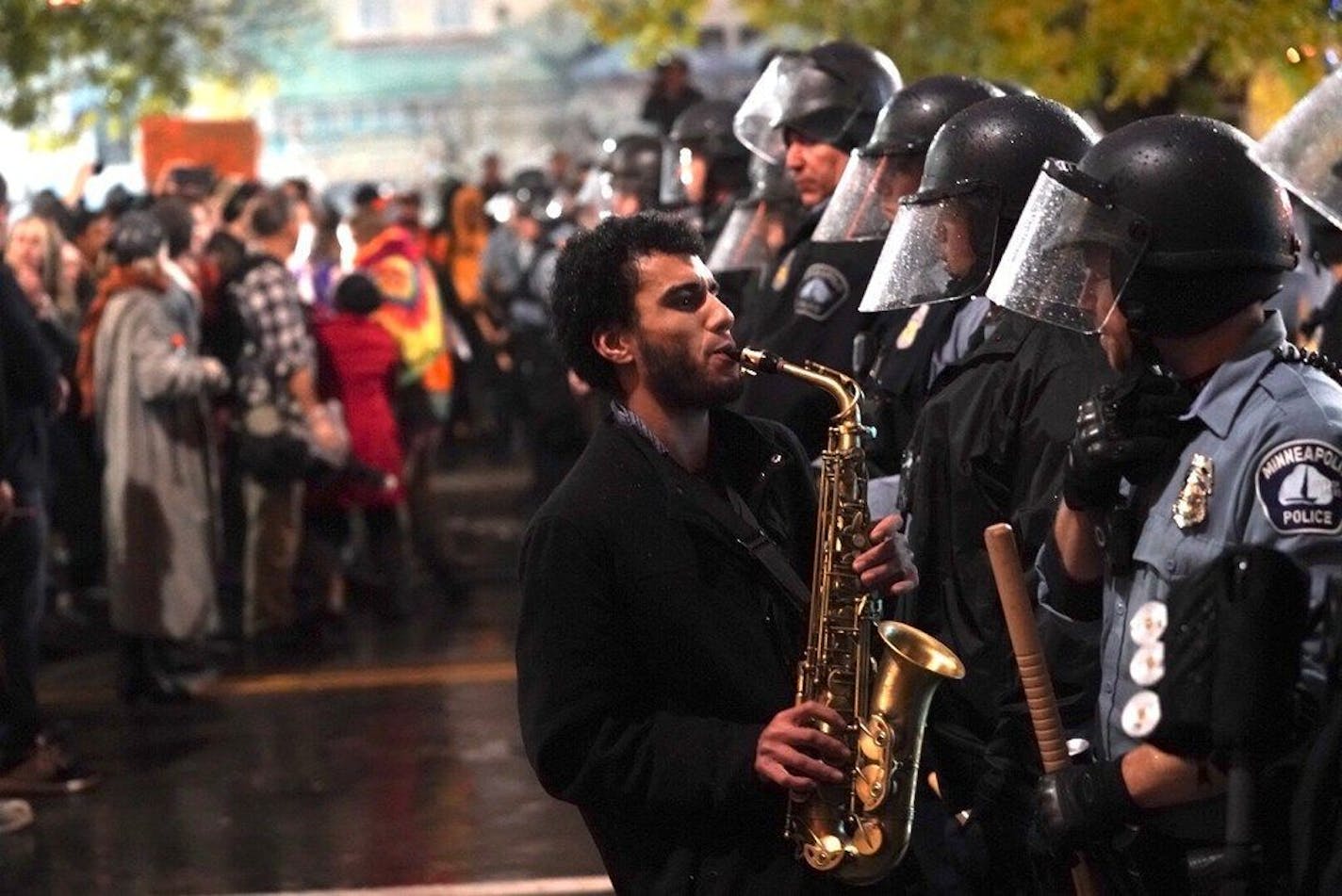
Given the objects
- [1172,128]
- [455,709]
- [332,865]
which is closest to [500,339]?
[455,709]

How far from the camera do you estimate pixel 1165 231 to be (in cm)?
374

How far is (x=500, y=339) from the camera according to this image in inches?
760

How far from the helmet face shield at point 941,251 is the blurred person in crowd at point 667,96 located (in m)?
8.94

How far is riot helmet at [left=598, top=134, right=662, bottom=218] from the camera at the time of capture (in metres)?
11.1

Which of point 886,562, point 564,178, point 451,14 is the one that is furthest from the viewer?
point 451,14

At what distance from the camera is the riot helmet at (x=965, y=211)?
5078 millimetres

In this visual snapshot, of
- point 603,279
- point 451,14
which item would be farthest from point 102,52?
point 451,14

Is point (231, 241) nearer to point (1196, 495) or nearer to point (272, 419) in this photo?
point (272, 419)

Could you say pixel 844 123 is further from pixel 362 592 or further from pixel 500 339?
pixel 500 339

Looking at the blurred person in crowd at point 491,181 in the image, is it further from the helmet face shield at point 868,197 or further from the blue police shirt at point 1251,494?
the blue police shirt at point 1251,494

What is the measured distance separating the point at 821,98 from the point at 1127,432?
3868 millimetres

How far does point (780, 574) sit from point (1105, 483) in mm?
687

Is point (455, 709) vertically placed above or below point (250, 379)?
below

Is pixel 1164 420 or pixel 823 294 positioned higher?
pixel 1164 420
